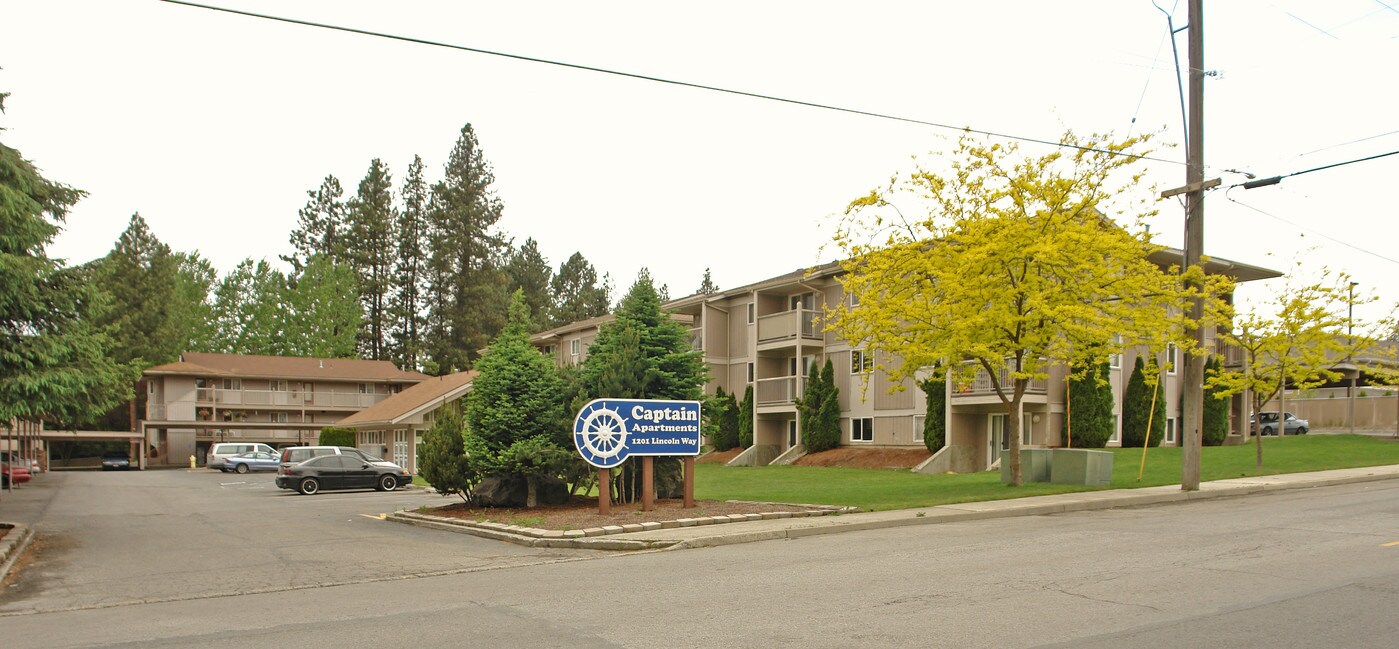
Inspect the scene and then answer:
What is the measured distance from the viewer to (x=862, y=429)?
127ft

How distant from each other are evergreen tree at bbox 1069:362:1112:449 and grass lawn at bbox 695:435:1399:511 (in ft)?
2.87

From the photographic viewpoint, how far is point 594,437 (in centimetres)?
1797

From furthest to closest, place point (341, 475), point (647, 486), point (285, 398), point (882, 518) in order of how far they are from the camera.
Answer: point (285, 398) → point (341, 475) → point (647, 486) → point (882, 518)

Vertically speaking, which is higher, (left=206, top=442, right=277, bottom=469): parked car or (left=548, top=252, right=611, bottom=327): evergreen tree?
(left=548, top=252, right=611, bottom=327): evergreen tree

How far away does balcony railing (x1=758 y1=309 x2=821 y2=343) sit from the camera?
40200 millimetres

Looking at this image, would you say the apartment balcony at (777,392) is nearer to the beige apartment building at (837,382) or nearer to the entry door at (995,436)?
the beige apartment building at (837,382)

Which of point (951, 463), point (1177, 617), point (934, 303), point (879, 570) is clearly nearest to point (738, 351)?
point (951, 463)

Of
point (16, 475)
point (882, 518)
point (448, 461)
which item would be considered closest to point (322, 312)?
point (16, 475)

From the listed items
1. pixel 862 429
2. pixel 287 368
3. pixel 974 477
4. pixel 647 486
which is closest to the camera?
pixel 647 486

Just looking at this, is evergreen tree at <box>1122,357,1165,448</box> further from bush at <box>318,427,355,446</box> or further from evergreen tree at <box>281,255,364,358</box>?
evergreen tree at <box>281,255,364,358</box>

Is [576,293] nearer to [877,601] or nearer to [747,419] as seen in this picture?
[747,419]

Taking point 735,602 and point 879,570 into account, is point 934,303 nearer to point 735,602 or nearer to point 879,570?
point 879,570

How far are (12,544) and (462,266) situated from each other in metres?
62.8

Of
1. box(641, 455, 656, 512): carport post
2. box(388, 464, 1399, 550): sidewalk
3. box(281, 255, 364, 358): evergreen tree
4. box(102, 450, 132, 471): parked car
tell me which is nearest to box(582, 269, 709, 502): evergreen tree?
box(641, 455, 656, 512): carport post
